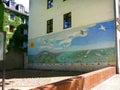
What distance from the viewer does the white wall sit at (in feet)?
53.5

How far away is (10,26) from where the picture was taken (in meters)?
29.9

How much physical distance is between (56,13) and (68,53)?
181 inches

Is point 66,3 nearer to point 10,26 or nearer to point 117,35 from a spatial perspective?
point 117,35

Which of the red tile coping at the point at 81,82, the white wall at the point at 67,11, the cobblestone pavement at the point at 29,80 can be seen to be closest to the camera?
the red tile coping at the point at 81,82

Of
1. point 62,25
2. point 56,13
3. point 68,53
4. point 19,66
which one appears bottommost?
point 19,66

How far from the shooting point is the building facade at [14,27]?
94.0ft

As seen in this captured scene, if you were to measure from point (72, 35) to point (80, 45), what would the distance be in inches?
53.9

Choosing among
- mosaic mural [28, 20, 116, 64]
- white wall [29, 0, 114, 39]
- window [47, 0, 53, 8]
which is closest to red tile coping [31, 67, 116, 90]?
mosaic mural [28, 20, 116, 64]

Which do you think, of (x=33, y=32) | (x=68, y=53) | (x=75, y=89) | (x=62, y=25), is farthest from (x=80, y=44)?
(x=75, y=89)

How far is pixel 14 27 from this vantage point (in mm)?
30391

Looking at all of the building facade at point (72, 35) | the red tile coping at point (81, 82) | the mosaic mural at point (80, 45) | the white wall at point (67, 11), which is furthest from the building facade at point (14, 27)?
the red tile coping at point (81, 82)

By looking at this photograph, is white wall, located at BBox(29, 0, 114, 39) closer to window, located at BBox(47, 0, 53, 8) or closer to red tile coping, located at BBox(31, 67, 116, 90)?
window, located at BBox(47, 0, 53, 8)

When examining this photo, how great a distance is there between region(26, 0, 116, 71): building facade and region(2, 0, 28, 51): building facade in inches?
220

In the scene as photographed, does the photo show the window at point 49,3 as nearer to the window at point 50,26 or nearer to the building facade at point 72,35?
the building facade at point 72,35
